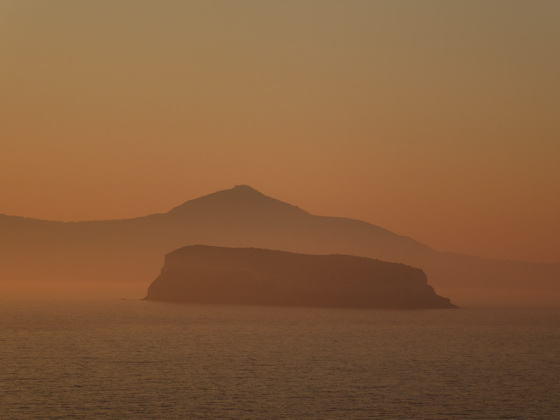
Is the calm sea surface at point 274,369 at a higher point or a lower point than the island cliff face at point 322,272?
lower

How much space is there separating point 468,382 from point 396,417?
2091cm

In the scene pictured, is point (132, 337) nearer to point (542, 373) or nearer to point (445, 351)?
point (445, 351)

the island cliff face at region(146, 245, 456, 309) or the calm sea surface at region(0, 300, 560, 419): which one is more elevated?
the island cliff face at region(146, 245, 456, 309)

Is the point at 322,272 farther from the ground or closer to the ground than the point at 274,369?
farther from the ground

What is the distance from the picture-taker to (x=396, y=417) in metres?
63.8

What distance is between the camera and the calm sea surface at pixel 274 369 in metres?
66.6

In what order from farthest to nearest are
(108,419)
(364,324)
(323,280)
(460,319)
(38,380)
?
1. (323,280)
2. (460,319)
3. (364,324)
4. (38,380)
5. (108,419)

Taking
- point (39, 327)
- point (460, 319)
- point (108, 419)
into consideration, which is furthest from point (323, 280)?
point (108, 419)

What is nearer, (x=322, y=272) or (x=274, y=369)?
(x=274, y=369)

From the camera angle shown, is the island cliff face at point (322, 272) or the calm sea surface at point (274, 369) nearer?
the calm sea surface at point (274, 369)

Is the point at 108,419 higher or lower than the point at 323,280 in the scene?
lower

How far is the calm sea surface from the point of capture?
6656cm

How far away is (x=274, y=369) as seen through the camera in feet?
291

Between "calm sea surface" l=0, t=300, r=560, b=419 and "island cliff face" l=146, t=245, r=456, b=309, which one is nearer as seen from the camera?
"calm sea surface" l=0, t=300, r=560, b=419
